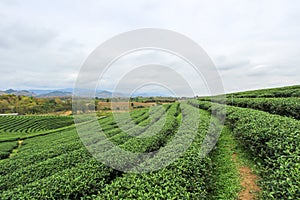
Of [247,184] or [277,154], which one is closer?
[277,154]

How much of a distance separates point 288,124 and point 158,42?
179 inches

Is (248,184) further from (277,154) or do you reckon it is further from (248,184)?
(277,154)

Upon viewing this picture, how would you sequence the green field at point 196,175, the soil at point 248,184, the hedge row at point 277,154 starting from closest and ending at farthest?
the hedge row at point 277,154, the green field at point 196,175, the soil at point 248,184

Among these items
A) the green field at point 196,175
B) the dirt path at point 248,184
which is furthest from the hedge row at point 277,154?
the dirt path at point 248,184

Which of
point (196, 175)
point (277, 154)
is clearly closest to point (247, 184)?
point (277, 154)

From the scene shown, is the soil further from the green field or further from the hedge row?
the hedge row

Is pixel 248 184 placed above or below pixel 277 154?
below

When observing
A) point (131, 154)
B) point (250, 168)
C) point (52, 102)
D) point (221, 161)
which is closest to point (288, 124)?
point (250, 168)

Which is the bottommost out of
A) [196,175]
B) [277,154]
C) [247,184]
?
[247,184]

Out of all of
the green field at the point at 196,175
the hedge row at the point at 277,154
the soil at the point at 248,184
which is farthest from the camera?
the soil at the point at 248,184

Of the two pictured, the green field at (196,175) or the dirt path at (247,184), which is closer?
the green field at (196,175)

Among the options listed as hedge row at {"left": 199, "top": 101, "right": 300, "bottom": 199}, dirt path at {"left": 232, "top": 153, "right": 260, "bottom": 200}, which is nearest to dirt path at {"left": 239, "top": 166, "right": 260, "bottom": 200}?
dirt path at {"left": 232, "top": 153, "right": 260, "bottom": 200}

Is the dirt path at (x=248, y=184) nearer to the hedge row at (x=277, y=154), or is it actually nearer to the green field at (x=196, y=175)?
the green field at (x=196, y=175)

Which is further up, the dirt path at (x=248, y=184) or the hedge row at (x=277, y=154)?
the hedge row at (x=277, y=154)
